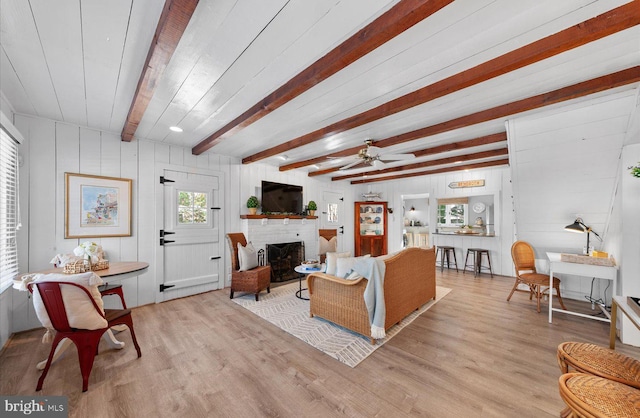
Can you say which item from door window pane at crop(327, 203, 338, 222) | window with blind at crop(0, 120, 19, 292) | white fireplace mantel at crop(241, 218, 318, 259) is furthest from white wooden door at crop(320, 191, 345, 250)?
window with blind at crop(0, 120, 19, 292)

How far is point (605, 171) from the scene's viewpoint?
108 inches

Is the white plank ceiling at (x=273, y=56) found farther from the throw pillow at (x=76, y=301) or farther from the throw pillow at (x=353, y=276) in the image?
the throw pillow at (x=353, y=276)

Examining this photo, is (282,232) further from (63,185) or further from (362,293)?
(63,185)

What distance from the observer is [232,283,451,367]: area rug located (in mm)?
2391

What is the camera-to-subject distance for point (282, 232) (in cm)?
536

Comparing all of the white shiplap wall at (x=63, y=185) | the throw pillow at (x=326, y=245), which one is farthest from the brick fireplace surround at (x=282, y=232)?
the white shiplap wall at (x=63, y=185)

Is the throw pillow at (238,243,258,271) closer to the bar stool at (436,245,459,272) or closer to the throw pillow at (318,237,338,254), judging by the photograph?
the throw pillow at (318,237,338,254)

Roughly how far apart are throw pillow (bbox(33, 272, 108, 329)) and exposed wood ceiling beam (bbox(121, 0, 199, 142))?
1.59 meters

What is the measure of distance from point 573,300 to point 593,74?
3732 mm

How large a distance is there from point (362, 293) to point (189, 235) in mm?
3198

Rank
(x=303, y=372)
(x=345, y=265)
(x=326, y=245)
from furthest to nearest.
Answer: (x=326, y=245)
(x=345, y=265)
(x=303, y=372)

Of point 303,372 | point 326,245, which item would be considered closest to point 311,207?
point 326,245

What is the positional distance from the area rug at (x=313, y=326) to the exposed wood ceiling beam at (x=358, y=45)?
2493 mm

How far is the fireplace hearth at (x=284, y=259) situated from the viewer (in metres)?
5.03
